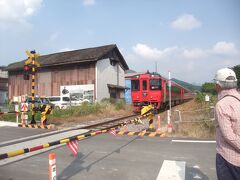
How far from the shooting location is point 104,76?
104ft

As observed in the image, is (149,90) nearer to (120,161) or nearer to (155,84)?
(155,84)

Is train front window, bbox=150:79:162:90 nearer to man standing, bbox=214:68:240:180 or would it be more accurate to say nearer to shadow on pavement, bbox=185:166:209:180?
shadow on pavement, bbox=185:166:209:180

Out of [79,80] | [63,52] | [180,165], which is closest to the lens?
[180,165]

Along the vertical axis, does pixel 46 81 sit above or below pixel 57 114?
above

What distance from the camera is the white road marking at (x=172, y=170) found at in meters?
5.45

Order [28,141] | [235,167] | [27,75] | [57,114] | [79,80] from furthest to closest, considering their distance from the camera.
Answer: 1. [79,80]
2. [57,114]
3. [27,75]
4. [28,141]
5. [235,167]

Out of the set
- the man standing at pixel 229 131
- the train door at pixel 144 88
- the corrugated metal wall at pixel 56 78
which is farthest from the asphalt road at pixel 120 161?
the corrugated metal wall at pixel 56 78

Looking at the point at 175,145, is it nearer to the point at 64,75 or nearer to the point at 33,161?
the point at 33,161

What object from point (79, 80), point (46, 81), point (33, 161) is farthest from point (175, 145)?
point (46, 81)

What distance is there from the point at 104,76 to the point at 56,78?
20.0ft

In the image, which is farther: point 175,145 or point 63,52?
point 63,52

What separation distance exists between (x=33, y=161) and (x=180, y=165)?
3.57m

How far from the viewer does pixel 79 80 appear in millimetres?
31344

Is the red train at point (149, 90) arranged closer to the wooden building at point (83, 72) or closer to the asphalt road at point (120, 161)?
the wooden building at point (83, 72)
